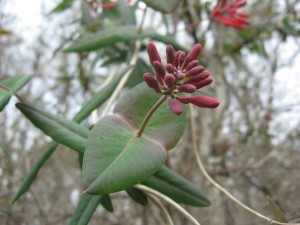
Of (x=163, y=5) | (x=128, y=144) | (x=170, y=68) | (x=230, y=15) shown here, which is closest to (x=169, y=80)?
(x=170, y=68)

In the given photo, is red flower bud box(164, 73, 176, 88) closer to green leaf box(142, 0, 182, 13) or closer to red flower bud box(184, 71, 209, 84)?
red flower bud box(184, 71, 209, 84)

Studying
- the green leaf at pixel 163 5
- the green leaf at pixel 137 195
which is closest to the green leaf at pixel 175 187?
the green leaf at pixel 137 195

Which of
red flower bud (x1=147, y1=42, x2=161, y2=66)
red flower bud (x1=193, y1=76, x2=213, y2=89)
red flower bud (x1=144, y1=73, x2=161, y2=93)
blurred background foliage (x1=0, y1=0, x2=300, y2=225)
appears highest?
red flower bud (x1=147, y1=42, x2=161, y2=66)

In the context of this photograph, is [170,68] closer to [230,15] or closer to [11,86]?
[11,86]

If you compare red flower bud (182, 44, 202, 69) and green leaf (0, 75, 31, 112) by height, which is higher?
red flower bud (182, 44, 202, 69)

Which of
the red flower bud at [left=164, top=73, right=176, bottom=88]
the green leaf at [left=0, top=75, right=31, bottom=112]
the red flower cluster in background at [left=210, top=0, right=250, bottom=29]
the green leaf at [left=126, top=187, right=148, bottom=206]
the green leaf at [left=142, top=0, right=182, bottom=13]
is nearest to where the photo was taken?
the red flower bud at [left=164, top=73, right=176, bottom=88]

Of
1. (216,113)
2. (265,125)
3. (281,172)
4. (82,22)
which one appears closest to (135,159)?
(82,22)

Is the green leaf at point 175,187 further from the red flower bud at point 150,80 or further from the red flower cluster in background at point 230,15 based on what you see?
the red flower cluster in background at point 230,15

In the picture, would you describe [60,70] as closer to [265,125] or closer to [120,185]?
[265,125]

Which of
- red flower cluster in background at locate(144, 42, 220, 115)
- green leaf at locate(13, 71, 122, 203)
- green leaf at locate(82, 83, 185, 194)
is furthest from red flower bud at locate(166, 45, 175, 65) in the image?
green leaf at locate(13, 71, 122, 203)
